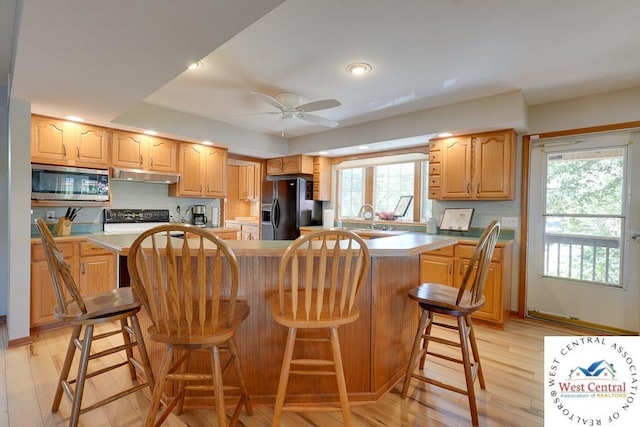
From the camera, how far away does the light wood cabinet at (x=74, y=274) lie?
2857mm

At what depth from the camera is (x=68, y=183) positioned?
3221 millimetres

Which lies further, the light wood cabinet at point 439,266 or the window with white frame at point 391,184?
the window with white frame at point 391,184

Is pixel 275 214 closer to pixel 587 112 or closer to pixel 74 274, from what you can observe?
pixel 74 274

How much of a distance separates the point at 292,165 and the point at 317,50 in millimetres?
2945

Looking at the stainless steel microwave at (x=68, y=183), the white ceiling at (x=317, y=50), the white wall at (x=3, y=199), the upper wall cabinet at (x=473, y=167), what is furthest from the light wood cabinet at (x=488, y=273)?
the white wall at (x=3, y=199)

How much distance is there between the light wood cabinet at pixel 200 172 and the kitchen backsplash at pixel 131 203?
173 mm

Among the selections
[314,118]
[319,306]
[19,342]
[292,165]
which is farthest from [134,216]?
[319,306]

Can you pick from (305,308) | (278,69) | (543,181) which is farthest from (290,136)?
(305,308)

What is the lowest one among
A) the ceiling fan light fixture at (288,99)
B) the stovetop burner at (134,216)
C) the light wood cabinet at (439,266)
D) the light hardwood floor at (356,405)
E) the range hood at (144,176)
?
the light hardwood floor at (356,405)

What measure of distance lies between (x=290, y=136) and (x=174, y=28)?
11.7ft

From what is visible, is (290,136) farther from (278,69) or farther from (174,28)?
(174,28)

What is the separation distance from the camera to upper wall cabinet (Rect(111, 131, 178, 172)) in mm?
3602

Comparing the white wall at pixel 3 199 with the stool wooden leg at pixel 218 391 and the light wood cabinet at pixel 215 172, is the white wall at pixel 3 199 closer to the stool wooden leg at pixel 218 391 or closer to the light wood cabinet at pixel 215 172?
the light wood cabinet at pixel 215 172

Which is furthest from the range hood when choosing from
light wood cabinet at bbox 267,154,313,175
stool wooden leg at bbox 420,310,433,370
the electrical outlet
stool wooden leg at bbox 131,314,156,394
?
the electrical outlet
